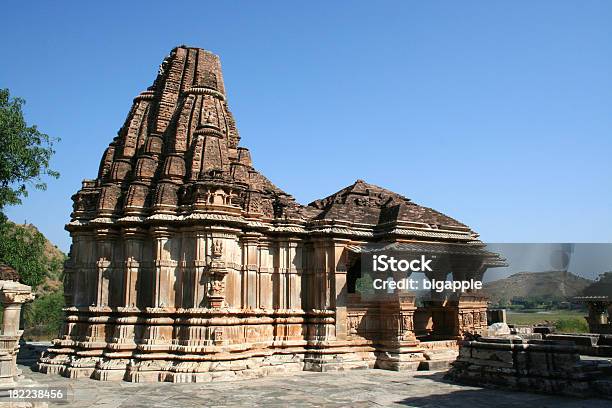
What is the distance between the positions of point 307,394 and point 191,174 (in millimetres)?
7946

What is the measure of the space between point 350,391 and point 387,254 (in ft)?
19.8

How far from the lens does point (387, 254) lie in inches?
715

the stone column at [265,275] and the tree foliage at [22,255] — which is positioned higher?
the tree foliage at [22,255]

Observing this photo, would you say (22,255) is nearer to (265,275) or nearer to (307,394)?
(265,275)

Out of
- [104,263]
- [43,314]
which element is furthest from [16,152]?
[43,314]

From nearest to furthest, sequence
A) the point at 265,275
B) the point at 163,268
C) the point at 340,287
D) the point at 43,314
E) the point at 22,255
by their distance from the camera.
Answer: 1. the point at 163,268
2. the point at 265,275
3. the point at 340,287
4. the point at 22,255
5. the point at 43,314

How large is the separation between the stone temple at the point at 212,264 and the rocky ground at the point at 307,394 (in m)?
1.00

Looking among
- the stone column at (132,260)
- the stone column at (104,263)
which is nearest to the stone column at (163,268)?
the stone column at (132,260)

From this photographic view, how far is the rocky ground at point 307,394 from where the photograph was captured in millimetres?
11473

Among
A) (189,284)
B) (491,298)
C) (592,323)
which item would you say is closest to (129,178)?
(189,284)

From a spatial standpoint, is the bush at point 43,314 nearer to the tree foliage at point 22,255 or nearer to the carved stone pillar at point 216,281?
the tree foliage at point 22,255

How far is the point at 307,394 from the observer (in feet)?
41.9

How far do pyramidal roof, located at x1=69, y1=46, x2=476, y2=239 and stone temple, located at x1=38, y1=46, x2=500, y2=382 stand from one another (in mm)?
51

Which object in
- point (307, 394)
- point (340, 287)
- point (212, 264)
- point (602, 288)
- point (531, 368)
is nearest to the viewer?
point (307, 394)
